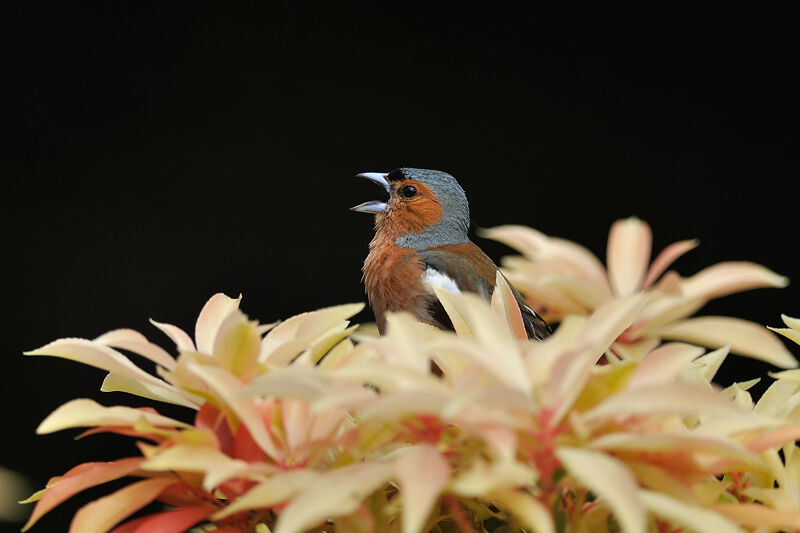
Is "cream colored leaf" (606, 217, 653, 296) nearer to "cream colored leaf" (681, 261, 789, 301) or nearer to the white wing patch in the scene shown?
"cream colored leaf" (681, 261, 789, 301)

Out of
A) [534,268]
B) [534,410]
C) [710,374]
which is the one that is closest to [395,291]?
[534,268]

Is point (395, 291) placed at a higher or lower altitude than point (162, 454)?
lower

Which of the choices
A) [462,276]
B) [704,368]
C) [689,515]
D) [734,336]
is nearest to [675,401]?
[689,515]

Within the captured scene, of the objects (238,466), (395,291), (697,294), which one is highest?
(238,466)

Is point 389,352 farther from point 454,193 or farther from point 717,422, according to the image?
point 454,193

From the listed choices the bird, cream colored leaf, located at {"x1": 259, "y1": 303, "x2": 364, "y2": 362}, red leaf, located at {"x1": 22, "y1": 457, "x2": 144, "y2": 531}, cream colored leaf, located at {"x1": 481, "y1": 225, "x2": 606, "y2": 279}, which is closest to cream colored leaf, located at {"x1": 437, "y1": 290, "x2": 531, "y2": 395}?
cream colored leaf, located at {"x1": 259, "y1": 303, "x2": 364, "y2": 362}

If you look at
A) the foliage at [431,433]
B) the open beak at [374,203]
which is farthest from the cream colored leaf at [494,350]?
the open beak at [374,203]

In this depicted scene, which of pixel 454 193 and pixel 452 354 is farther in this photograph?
pixel 454 193
